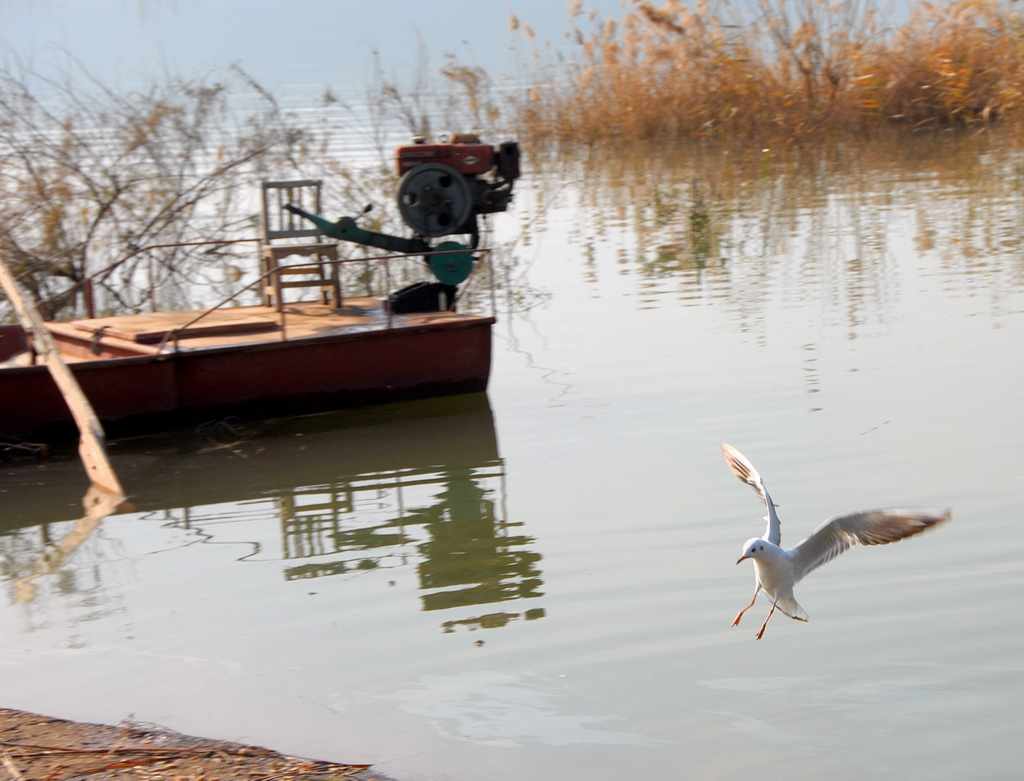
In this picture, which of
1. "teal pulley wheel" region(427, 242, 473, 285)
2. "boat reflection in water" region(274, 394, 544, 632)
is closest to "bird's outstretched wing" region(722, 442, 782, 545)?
"boat reflection in water" region(274, 394, 544, 632)

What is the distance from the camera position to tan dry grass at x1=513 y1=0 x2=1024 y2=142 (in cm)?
2308

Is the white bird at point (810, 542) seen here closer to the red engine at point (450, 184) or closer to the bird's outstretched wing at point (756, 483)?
the bird's outstretched wing at point (756, 483)

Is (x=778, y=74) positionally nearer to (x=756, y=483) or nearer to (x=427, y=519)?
(x=427, y=519)

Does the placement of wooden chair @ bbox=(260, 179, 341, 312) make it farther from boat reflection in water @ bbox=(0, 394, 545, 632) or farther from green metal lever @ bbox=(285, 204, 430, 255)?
boat reflection in water @ bbox=(0, 394, 545, 632)

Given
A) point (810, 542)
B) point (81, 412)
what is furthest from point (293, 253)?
point (810, 542)

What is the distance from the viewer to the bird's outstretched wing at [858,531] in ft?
14.8

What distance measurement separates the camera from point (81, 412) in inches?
363

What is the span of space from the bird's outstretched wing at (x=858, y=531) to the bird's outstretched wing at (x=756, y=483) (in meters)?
0.10

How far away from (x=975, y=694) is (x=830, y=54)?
19.1m

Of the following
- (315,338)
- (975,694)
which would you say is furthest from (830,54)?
(975,694)

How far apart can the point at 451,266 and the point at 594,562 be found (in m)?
4.43

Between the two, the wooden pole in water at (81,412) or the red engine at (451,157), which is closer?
the wooden pole in water at (81,412)

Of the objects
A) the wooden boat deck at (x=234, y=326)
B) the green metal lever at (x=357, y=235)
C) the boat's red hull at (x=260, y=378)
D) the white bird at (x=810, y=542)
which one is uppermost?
the green metal lever at (x=357, y=235)

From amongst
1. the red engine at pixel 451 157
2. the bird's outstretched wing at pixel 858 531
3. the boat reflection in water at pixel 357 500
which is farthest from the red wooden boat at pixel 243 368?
the bird's outstretched wing at pixel 858 531
